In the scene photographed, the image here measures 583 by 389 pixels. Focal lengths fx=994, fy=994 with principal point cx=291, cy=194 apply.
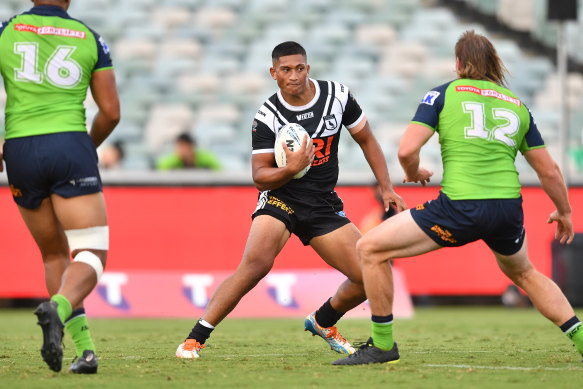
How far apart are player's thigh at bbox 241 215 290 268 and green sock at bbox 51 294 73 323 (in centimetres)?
178

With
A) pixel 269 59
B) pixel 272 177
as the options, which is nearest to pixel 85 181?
pixel 272 177

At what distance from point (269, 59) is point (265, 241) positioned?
12.1 meters

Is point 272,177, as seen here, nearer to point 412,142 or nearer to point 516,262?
point 412,142

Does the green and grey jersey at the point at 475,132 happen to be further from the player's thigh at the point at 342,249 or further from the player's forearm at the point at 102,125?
the player's forearm at the point at 102,125

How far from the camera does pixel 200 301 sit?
1319 cm

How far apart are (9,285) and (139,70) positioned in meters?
5.98

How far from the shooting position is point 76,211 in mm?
6156

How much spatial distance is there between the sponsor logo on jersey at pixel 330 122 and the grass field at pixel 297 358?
1756 mm

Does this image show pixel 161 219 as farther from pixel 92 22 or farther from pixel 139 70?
pixel 92 22

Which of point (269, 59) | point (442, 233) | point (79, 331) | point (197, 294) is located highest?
point (269, 59)

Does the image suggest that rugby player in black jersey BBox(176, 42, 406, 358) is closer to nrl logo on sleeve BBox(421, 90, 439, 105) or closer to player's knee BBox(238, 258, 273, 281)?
player's knee BBox(238, 258, 273, 281)

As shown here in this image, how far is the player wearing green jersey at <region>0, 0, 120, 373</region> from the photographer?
613 centimetres

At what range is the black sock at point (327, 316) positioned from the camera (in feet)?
25.9

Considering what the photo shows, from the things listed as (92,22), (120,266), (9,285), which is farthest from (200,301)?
(92,22)
